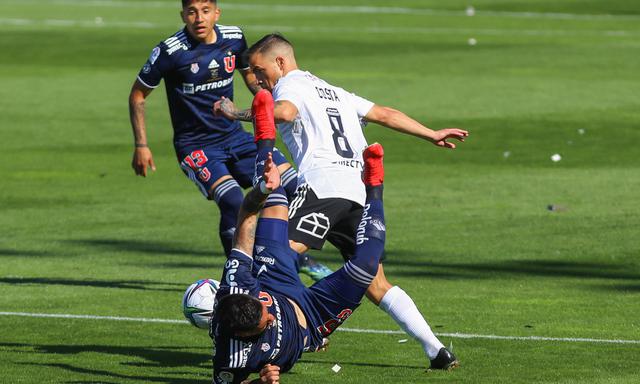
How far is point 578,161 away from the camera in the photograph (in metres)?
19.5

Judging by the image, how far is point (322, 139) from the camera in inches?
364

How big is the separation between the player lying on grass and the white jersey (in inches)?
16.2

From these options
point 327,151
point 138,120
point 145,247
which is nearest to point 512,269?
point 138,120

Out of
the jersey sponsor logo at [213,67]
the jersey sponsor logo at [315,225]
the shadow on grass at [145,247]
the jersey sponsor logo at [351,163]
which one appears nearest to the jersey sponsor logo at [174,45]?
the jersey sponsor logo at [213,67]

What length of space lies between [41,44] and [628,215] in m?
22.3

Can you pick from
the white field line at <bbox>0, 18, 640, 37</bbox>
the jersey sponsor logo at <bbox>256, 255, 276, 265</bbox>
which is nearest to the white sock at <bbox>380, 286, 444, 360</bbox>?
the jersey sponsor logo at <bbox>256, 255, 276, 265</bbox>

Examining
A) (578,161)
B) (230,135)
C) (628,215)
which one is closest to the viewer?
(230,135)

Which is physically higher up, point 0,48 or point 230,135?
A: point 230,135

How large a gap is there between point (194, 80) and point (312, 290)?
371 centimetres

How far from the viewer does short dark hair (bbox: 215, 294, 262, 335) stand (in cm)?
754

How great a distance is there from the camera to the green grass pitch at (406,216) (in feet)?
31.6

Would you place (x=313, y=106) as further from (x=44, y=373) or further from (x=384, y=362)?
(x=44, y=373)

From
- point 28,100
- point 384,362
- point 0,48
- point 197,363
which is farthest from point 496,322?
point 0,48

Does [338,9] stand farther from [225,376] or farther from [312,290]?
[225,376]
